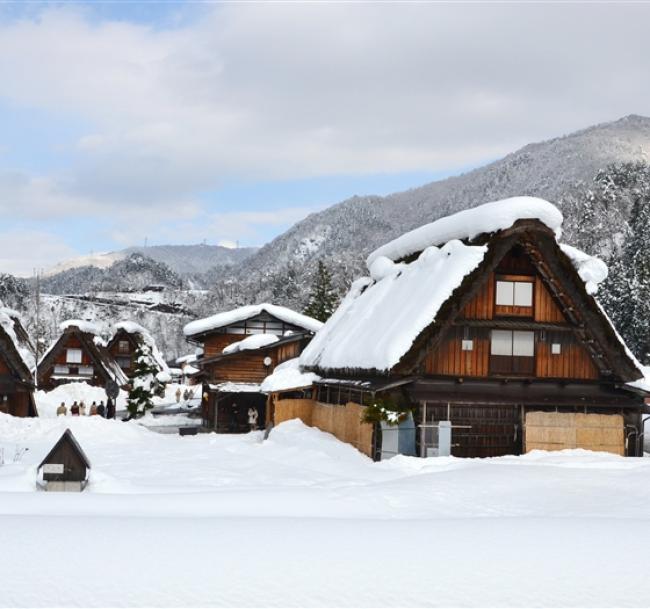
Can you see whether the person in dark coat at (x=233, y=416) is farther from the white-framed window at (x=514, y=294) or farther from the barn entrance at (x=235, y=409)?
the white-framed window at (x=514, y=294)

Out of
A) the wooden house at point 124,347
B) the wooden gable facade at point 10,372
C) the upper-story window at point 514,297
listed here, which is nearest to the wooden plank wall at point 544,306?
the upper-story window at point 514,297

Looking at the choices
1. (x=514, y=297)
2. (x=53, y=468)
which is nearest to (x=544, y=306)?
(x=514, y=297)

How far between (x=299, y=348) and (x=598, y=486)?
25355 millimetres

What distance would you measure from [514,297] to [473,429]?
14.6 feet

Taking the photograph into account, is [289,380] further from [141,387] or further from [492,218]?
[141,387]

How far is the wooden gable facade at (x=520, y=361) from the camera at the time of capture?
22.8 m

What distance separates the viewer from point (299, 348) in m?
41.2

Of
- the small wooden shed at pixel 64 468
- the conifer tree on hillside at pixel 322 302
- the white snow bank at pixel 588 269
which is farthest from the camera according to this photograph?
the conifer tree on hillside at pixel 322 302

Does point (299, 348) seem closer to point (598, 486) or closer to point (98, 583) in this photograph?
point (598, 486)

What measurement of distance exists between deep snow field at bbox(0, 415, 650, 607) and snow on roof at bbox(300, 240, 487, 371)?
4.52 meters

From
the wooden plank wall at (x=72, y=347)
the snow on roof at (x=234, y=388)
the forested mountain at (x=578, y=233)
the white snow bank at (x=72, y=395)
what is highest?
the forested mountain at (x=578, y=233)

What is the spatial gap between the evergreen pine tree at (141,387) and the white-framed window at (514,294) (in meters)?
26.6

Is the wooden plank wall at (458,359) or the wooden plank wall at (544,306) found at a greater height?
the wooden plank wall at (544,306)

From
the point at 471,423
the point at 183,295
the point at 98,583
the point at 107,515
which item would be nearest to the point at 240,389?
the point at 471,423
